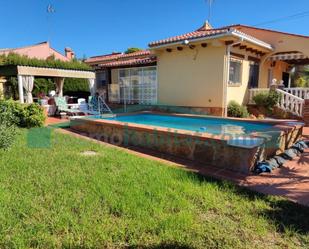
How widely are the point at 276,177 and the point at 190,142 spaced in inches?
106

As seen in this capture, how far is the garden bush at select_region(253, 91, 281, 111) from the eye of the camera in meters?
15.8

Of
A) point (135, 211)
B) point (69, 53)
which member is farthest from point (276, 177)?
point (69, 53)

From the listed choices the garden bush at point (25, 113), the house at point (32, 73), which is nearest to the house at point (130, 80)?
the house at point (32, 73)

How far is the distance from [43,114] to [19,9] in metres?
20.8

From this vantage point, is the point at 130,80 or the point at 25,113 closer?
the point at 25,113

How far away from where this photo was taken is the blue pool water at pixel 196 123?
1084 cm

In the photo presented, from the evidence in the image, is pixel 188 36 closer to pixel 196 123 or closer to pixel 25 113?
pixel 196 123

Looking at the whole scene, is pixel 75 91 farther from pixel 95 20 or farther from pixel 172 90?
pixel 172 90

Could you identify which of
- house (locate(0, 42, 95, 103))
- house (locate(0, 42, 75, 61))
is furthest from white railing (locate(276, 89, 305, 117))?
house (locate(0, 42, 75, 61))

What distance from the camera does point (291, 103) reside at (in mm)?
15469

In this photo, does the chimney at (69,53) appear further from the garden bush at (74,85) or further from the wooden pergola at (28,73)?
the wooden pergola at (28,73)

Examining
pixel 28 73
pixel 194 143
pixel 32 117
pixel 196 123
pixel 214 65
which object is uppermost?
pixel 214 65

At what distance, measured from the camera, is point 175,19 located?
85.6ft

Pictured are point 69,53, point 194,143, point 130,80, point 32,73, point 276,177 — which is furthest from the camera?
point 69,53
